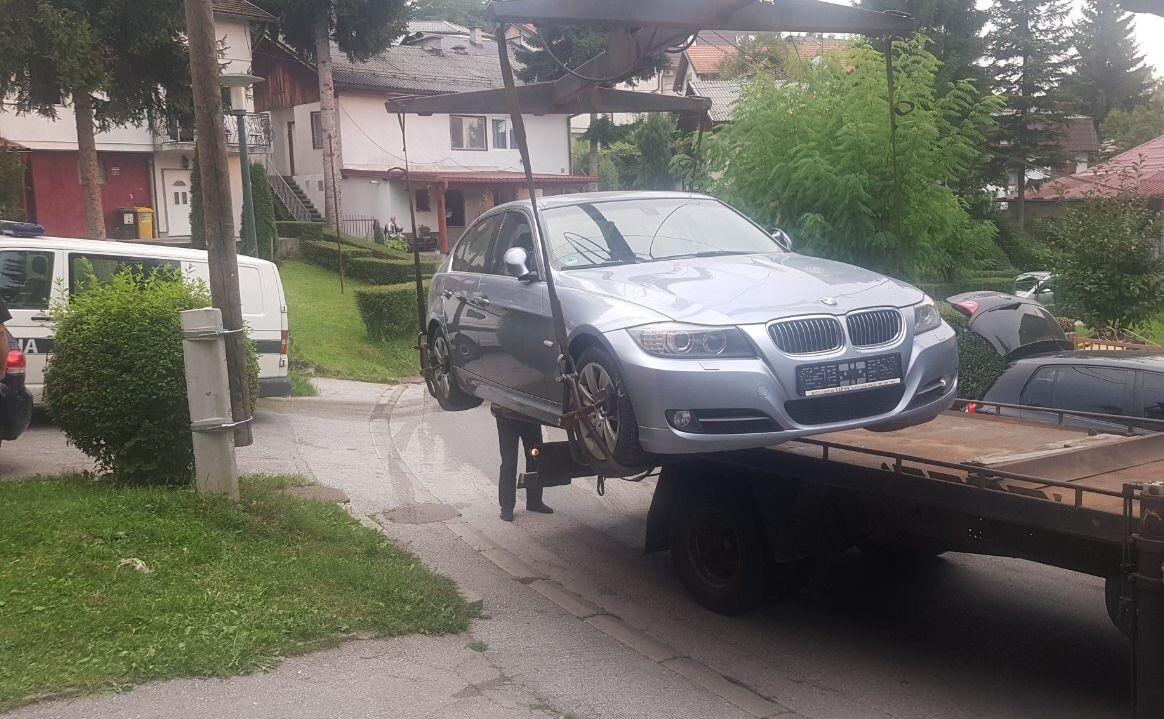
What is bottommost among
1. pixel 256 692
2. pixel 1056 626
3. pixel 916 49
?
pixel 1056 626

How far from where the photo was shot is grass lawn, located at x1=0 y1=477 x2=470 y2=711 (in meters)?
4.88

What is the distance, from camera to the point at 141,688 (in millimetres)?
4680

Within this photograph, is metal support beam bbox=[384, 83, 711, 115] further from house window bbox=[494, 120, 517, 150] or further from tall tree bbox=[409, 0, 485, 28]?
tall tree bbox=[409, 0, 485, 28]

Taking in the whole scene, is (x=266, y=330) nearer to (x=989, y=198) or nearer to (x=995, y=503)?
(x=995, y=503)

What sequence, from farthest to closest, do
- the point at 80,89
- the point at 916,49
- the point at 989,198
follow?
the point at 989,198, the point at 80,89, the point at 916,49

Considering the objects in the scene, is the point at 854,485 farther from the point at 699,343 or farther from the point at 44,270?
the point at 44,270

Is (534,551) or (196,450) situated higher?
(196,450)

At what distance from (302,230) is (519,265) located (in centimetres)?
2775

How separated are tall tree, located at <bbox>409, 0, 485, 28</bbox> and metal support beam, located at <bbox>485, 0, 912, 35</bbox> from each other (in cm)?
6710

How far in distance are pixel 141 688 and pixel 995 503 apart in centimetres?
382

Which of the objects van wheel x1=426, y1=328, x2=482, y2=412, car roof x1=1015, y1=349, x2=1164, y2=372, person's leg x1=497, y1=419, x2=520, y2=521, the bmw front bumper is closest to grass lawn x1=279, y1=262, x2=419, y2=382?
person's leg x1=497, y1=419, x2=520, y2=521

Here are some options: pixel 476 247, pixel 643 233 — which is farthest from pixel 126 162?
pixel 643 233

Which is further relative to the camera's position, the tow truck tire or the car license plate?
the tow truck tire

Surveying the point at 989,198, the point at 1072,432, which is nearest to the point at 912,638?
the point at 1072,432
